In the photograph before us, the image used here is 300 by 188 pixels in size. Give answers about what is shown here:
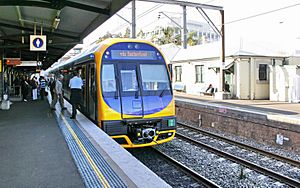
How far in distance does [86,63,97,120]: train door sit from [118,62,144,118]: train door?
0.76 meters

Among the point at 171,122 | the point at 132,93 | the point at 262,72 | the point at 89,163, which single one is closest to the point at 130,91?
the point at 132,93

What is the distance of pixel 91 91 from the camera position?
347 inches

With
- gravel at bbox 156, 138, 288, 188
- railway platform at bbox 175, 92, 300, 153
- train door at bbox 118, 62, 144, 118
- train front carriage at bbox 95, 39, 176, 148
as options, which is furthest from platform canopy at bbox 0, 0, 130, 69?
railway platform at bbox 175, 92, 300, 153

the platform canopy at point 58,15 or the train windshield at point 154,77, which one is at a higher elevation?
the platform canopy at point 58,15

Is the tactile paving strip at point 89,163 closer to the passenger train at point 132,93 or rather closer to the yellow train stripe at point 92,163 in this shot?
the yellow train stripe at point 92,163

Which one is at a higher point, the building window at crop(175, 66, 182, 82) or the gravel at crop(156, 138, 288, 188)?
the building window at crop(175, 66, 182, 82)

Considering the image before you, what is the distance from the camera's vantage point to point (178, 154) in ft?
29.8

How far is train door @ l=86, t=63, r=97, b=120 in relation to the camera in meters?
8.32

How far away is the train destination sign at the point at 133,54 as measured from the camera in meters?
8.14

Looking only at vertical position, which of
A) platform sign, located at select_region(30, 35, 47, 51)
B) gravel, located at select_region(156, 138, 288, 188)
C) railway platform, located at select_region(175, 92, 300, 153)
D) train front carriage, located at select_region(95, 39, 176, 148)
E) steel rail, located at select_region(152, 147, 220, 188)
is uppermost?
platform sign, located at select_region(30, 35, 47, 51)

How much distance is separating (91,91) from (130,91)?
1.39 m

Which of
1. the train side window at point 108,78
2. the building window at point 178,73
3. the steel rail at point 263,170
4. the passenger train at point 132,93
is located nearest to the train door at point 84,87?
the passenger train at point 132,93

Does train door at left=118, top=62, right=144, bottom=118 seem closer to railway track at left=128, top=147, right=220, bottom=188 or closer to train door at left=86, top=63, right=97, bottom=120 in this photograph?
train door at left=86, top=63, right=97, bottom=120

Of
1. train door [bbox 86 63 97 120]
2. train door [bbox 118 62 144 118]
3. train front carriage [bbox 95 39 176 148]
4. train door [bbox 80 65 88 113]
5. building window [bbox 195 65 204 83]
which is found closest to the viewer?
train front carriage [bbox 95 39 176 148]
